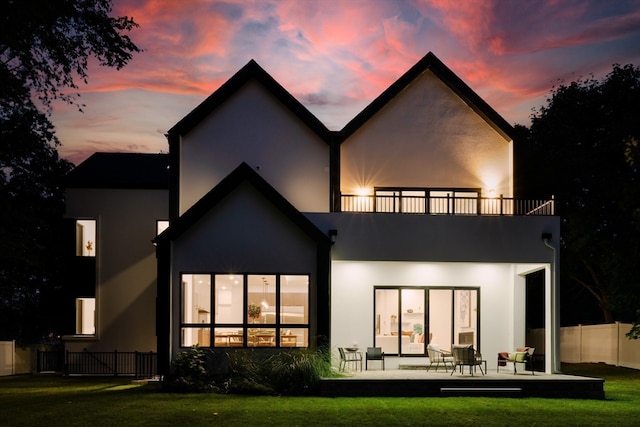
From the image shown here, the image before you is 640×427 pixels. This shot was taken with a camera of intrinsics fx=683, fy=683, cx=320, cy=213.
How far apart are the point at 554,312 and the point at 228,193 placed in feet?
30.7

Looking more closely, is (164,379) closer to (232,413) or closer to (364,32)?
(232,413)

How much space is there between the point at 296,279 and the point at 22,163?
19.5 meters

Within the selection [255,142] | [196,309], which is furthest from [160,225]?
[196,309]

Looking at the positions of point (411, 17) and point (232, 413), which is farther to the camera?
point (411, 17)

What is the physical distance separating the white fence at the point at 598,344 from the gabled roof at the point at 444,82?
734 cm

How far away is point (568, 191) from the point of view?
109ft

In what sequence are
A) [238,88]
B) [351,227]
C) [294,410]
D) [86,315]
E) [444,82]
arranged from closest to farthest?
[294,410] < [351,227] < [238,88] < [444,82] < [86,315]

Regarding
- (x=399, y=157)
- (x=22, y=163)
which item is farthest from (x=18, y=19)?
(x=22, y=163)

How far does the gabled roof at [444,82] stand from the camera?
21.0 m

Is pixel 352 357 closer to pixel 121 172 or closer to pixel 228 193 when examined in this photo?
pixel 228 193

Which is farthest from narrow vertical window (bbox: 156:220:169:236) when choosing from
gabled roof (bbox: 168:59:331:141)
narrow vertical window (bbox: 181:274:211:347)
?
narrow vertical window (bbox: 181:274:211:347)

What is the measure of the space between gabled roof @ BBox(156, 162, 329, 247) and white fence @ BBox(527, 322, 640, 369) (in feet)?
30.7

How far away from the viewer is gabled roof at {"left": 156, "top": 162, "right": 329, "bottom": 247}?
1822 centimetres

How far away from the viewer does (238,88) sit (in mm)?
20938
